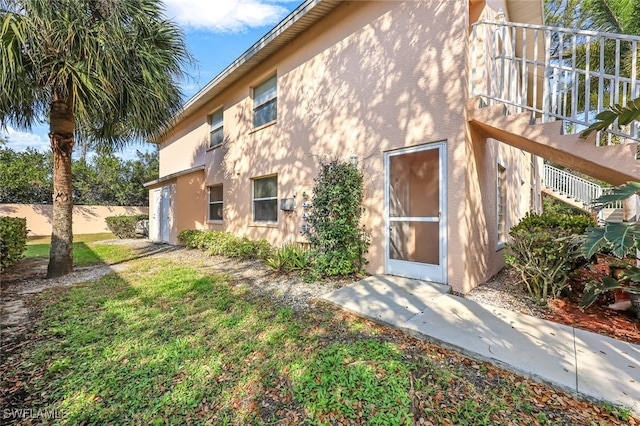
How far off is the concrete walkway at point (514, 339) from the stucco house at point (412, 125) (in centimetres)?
85

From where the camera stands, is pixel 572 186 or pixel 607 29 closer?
pixel 607 29

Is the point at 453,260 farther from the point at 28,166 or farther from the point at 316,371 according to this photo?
the point at 28,166

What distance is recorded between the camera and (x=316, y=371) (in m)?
2.59

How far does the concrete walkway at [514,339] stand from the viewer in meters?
2.37

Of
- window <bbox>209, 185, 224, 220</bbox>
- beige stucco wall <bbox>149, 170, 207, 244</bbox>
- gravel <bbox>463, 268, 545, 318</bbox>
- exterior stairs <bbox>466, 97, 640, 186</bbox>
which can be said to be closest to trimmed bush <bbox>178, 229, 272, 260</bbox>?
beige stucco wall <bbox>149, 170, 207, 244</bbox>

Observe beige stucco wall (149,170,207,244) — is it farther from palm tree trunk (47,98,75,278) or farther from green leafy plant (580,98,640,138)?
A: green leafy plant (580,98,640,138)

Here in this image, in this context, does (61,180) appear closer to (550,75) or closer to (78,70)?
(78,70)

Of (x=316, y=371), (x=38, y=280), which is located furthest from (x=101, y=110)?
(x=316, y=371)

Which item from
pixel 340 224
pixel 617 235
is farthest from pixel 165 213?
pixel 617 235

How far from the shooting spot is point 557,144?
3.67 meters

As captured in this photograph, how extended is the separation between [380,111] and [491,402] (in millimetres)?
4940

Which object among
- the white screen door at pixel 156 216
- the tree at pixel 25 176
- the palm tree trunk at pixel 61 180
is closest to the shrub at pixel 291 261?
the palm tree trunk at pixel 61 180

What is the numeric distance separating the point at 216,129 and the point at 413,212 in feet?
29.3

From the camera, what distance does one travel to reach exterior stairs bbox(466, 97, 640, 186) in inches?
128
